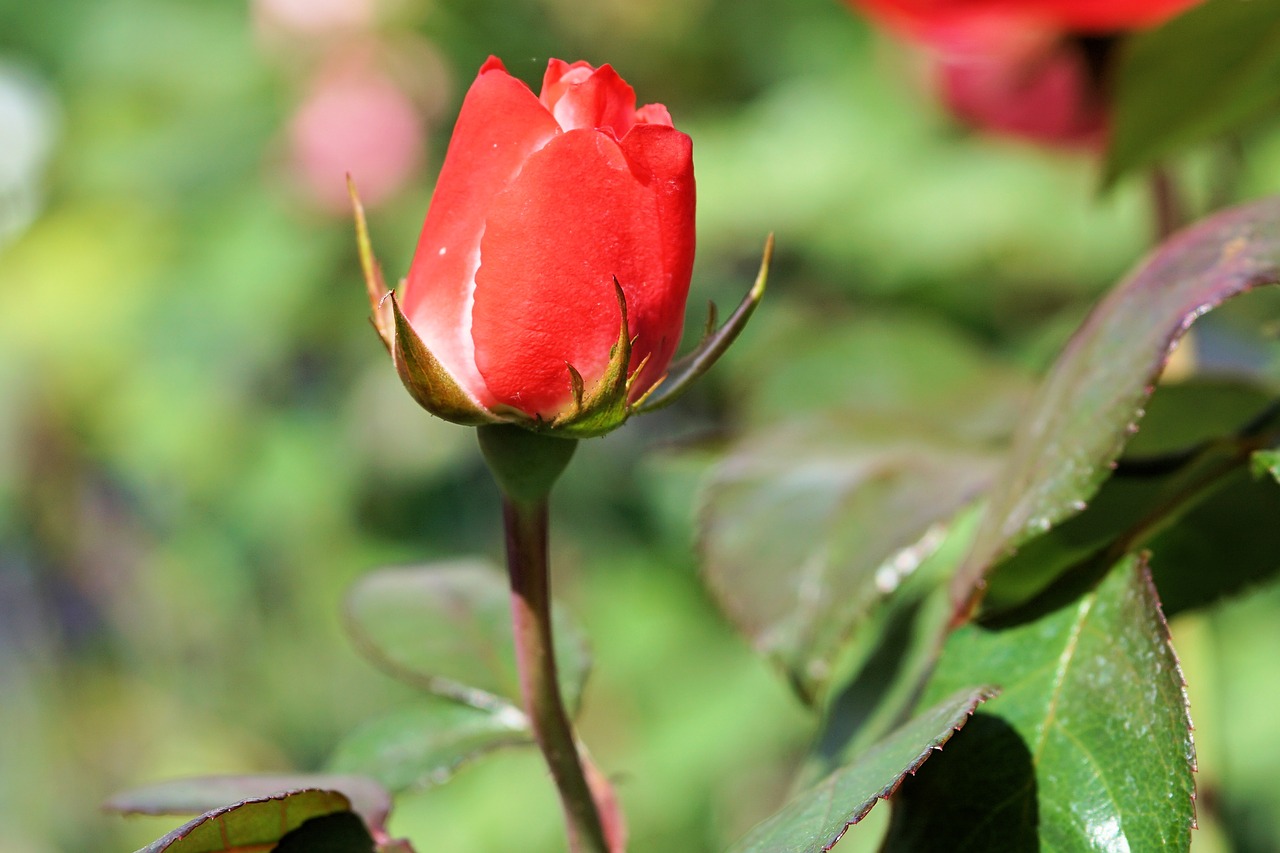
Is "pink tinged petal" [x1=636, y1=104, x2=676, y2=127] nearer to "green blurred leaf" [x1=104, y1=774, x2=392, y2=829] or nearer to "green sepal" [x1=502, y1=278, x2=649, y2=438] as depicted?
"green sepal" [x1=502, y1=278, x2=649, y2=438]

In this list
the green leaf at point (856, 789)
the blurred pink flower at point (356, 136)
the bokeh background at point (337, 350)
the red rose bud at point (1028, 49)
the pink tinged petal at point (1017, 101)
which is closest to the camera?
the green leaf at point (856, 789)

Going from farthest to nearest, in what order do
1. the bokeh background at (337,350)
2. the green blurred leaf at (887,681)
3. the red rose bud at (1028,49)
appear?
the bokeh background at (337,350) → the red rose bud at (1028,49) → the green blurred leaf at (887,681)

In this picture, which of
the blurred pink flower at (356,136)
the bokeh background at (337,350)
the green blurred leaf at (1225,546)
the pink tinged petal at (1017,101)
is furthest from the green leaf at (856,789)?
the blurred pink flower at (356,136)

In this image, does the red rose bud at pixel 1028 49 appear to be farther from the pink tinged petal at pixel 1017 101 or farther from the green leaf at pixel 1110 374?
the green leaf at pixel 1110 374

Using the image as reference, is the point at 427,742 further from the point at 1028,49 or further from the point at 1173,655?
the point at 1028,49

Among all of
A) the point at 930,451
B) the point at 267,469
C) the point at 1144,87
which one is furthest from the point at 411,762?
the point at 267,469

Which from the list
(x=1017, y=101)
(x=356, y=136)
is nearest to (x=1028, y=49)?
(x=1017, y=101)

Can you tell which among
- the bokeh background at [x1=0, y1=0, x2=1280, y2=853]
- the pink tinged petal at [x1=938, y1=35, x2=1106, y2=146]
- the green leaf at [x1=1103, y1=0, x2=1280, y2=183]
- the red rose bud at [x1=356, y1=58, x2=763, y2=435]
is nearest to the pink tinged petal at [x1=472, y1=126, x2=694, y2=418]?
the red rose bud at [x1=356, y1=58, x2=763, y2=435]
